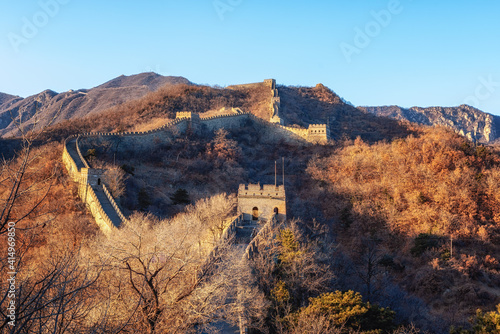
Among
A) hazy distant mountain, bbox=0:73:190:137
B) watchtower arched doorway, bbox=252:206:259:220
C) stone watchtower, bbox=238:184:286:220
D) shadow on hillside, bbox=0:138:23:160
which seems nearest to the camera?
stone watchtower, bbox=238:184:286:220

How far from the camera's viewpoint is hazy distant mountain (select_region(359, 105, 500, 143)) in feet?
399

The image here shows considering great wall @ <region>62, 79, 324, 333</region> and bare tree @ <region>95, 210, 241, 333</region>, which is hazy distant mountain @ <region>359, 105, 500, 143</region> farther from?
bare tree @ <region>95, 210, 241, 333</region>

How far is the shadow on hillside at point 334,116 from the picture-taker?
67125 millimetres

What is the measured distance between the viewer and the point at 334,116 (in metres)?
81.8

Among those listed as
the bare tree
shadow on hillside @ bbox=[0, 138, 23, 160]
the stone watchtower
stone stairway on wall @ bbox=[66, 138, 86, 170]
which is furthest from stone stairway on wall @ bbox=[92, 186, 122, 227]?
shadow on hillside @ bbox=[0, 138, 23, 160]

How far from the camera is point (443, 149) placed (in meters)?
44.8

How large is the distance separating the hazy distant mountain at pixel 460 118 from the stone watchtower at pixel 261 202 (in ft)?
309

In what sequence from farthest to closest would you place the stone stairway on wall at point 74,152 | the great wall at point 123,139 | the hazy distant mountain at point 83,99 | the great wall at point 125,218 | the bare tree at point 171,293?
the hazy distant mountain at point 83,99 < the stone stairway on wall at point 74,152 < the great wall at point 123,139 < the great wall at point 125,218 < the bare tree at point 171,293

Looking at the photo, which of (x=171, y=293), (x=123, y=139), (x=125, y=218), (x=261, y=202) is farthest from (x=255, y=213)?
(x=123, y=139)

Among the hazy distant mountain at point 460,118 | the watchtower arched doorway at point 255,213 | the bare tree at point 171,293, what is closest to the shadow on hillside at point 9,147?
the watchtower arched doorway at point 255,213

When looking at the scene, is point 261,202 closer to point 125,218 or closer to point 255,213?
point 255,213

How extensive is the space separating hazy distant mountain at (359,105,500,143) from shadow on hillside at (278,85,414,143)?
30833mm

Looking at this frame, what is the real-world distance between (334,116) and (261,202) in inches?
2155

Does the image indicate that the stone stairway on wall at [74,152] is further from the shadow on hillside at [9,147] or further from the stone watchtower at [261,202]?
the stone watchtower at [261,202]
